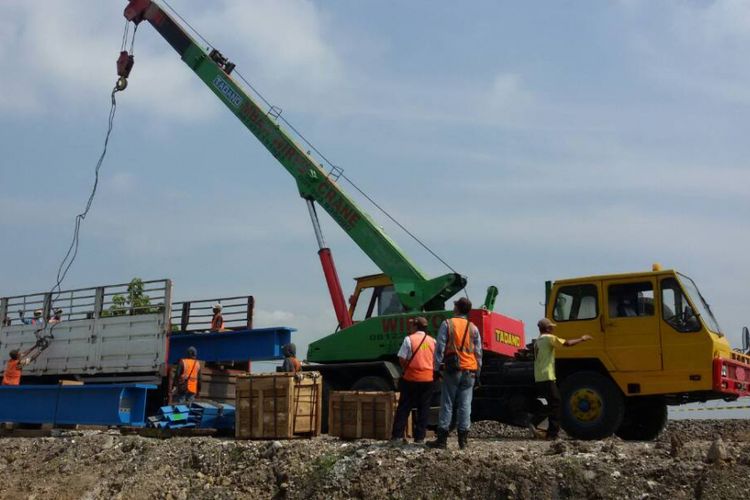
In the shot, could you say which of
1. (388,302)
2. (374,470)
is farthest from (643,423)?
(374,470)

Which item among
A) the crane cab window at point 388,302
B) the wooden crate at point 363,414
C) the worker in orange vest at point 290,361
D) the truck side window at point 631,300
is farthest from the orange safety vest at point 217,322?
the truck side window at point 631,300

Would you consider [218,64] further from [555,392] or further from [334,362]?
[555,392]

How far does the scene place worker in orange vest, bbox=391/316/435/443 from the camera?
9742 millimetres

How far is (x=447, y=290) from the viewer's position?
45.6 ft

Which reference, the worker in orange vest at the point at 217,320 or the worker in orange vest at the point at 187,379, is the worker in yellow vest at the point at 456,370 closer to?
the worker in orange vest at the point at 187,379

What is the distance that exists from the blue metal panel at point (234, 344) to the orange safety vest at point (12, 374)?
3.10 metres

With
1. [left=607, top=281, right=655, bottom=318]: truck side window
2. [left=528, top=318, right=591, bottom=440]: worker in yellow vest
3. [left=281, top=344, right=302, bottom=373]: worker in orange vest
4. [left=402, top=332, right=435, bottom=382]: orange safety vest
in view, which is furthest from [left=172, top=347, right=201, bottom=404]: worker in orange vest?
[left=607, top=281, right=655, bottom=318]: truck side window

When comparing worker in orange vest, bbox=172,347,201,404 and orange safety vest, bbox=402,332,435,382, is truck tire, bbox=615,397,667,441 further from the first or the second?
worker in orange vest, bbox=172,347,201,404

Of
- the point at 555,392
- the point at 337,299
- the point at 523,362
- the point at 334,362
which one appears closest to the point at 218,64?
the point at 337,299

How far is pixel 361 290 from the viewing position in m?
15.0

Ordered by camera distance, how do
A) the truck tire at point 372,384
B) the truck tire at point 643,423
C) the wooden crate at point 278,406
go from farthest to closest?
the truck tire at point 372,384 < the truck tire at point 643,423 < the wooden crate at point 278,406

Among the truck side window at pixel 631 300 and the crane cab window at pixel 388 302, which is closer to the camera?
the truck side window at pixel 631 300

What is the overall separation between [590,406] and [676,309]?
5.89 feet

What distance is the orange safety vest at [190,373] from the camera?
13.5m
